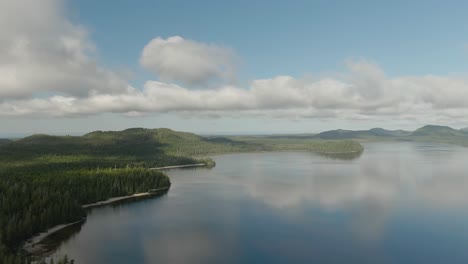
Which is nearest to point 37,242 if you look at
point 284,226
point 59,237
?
point 59,237

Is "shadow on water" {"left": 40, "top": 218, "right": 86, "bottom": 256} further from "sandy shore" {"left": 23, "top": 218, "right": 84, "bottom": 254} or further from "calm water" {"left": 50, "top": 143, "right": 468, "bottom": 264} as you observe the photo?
"calm water" {"left": 50, "top": 143, "right": 468, "bottom": 264}

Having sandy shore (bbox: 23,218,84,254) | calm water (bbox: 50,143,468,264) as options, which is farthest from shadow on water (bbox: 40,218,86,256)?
calm water (bbox: 50,143,468,264)

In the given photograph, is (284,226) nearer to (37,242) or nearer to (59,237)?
(59,237)

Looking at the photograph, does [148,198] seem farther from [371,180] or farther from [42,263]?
[371,180]

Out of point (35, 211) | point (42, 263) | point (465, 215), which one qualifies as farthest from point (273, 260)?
point (465, 215)

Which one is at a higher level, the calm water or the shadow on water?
the shadow on water

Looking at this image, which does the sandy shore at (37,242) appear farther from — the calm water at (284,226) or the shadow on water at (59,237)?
the calm water at (284,226)

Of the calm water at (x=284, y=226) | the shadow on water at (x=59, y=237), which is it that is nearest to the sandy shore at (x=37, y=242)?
the shadow on water at (x=59, y=237)

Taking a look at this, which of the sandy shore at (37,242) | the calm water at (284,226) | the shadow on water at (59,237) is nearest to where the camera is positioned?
the sandy shore at (37,242)
